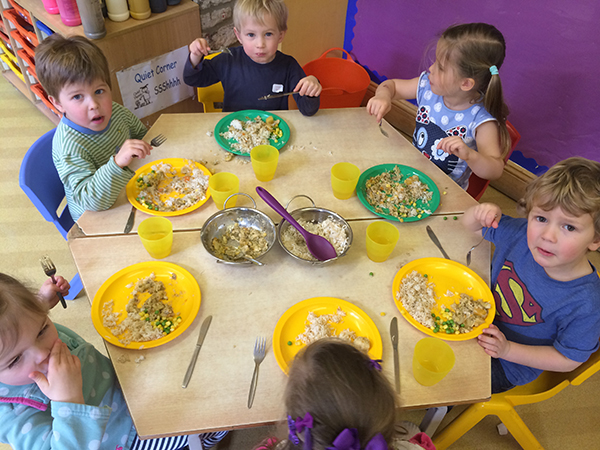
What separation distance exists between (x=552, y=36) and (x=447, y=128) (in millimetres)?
1060

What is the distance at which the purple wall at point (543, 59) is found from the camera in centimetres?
227

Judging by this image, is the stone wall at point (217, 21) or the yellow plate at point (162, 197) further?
the stone wall at point (217, 21)

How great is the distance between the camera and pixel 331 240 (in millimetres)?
1388

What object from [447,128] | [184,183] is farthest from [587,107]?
[184,183]

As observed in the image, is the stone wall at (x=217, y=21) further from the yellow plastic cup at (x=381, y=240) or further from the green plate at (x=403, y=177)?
the yellow plastic cup at (x=381, y=240)

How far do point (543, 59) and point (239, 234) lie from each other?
7.24 feet

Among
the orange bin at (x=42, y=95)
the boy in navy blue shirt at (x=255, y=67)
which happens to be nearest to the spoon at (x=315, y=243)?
the boy in navy blue shirt at (x=255, y=67)

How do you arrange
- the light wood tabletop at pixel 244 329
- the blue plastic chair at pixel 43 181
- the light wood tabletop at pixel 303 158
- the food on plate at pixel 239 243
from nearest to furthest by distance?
the light wood tabletop at pixel 244 329
the food on plate at pixel 239 243
the light wood tabletop at pixel 303 158
the blue plastic chair at pixel 43 181

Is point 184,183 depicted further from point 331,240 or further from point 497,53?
point 497,53

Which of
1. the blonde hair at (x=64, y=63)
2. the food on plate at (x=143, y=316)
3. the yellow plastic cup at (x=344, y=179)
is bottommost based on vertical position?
the food on plate at (x=143, y=316)

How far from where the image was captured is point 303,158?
169 cm

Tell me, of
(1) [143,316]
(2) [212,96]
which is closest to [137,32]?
(2) [212,96]

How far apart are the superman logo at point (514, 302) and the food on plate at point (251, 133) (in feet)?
3.39

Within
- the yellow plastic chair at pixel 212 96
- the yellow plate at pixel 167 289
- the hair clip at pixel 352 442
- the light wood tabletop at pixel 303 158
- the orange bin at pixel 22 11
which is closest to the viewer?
the hair clip at pixel 352 442
